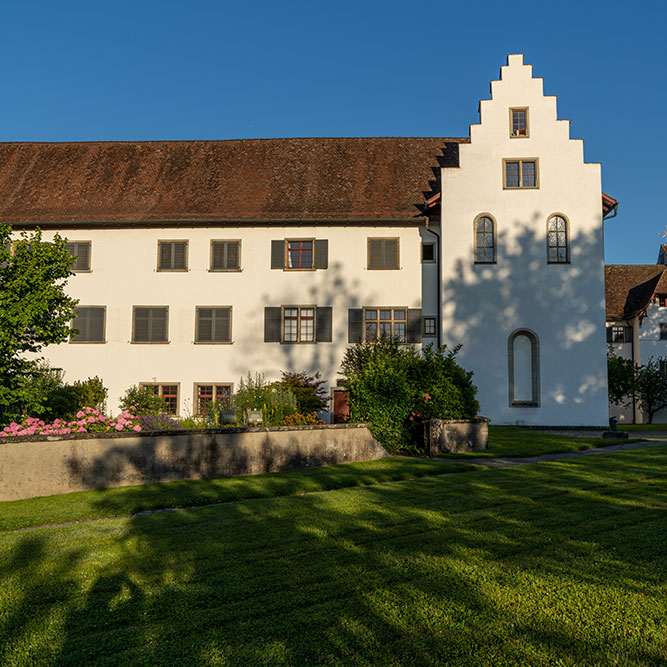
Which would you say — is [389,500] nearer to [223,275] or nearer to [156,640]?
[156,640]

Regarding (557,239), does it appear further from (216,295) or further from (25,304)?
(25,304)

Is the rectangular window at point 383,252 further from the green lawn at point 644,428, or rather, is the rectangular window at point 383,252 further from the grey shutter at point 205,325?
the green lawn at point 644,428

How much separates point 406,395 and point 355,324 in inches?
405

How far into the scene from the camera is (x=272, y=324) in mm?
27016

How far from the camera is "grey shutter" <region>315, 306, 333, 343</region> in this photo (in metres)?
26.8

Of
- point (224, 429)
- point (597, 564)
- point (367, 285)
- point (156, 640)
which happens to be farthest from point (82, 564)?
point (367, 285)

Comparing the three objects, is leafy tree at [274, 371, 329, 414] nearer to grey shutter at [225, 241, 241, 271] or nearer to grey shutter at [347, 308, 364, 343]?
grey shutter at [347, 308, 364, 343]

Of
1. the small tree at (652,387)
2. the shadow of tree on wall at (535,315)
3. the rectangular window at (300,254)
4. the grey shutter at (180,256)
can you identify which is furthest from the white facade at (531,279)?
the small tree at (652,387)

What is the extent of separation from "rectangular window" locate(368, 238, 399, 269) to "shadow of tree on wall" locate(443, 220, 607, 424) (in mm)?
2437

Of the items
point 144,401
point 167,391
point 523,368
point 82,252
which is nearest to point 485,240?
point 523,368

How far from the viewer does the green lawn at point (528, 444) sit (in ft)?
54.9

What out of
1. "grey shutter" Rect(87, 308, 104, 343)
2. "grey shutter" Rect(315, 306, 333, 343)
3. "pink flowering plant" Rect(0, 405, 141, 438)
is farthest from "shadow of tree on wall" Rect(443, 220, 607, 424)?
"pink flowering plant" Rect(0, 405, 141, 438)

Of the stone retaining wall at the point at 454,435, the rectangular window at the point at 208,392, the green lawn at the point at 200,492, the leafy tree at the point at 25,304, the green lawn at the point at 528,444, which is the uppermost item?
the leafy tree at the point at 25,304

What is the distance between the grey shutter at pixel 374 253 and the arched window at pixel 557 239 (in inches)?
267
